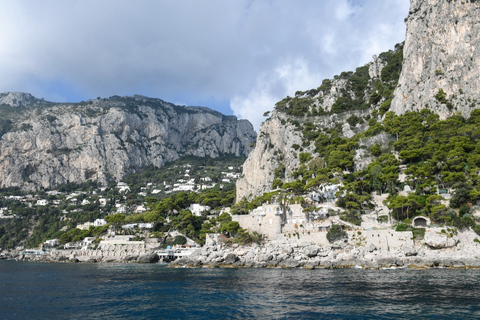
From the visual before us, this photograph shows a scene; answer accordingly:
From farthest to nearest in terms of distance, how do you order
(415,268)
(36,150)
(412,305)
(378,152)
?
(36,150)
(378,152)
(415,268)
(412,305)

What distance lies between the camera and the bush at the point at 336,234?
130 ft

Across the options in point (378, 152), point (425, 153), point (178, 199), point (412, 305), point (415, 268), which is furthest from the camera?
point (178, 199)

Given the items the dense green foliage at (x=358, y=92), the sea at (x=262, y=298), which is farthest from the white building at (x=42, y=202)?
the sea at (x=262, y=298)

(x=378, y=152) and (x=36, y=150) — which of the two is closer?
(x=378, y=152)

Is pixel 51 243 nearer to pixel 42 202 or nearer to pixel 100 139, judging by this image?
pixel 42 202

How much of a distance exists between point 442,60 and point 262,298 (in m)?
52.3

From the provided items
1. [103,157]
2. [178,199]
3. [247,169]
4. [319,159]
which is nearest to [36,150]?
[103,157]

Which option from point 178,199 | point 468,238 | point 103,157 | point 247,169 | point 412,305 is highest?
point 103,157

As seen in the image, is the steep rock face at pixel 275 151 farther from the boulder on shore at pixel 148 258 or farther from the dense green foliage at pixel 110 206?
the boulder on shore at pixel 148 258

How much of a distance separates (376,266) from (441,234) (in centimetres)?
765

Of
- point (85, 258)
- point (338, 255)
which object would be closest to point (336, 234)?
point (338, 255)

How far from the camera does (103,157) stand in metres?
123

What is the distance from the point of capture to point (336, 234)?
39.7 m

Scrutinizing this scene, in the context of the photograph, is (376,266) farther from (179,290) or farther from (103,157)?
(103,157)
